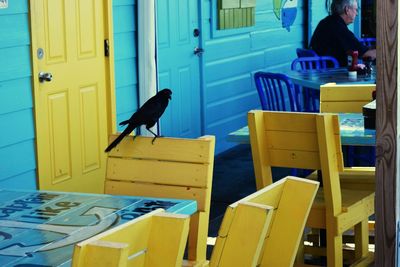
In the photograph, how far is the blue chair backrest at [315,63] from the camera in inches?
316

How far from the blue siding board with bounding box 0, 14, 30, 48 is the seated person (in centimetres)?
339

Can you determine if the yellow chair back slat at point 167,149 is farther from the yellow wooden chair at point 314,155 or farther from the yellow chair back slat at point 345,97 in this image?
the yellow chair back slat at point 345,97

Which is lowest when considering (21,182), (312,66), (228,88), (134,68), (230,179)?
(230,179)

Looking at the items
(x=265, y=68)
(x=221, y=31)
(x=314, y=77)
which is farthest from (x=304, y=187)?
(x=265, y=68)

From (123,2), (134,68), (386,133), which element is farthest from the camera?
(134,68)

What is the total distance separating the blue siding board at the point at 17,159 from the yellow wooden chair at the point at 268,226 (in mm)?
3179

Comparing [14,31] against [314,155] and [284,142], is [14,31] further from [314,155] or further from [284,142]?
[314,155]

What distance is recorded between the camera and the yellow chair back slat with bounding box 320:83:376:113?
17.5 feet

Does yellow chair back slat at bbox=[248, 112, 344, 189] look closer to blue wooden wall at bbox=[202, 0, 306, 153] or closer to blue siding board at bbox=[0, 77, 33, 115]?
blue siding board at bbox=[0, 77, 33, 115]

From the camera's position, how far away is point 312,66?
27.5ft

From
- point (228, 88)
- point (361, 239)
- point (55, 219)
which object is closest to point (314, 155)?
point (361, 239)

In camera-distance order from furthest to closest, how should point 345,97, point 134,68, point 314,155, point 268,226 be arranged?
point 134,68 < point 345,97 < point 314,155 < point 268,226

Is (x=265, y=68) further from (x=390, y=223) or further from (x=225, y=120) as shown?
(x=390, y=223)

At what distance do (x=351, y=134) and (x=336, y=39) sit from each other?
395cm
